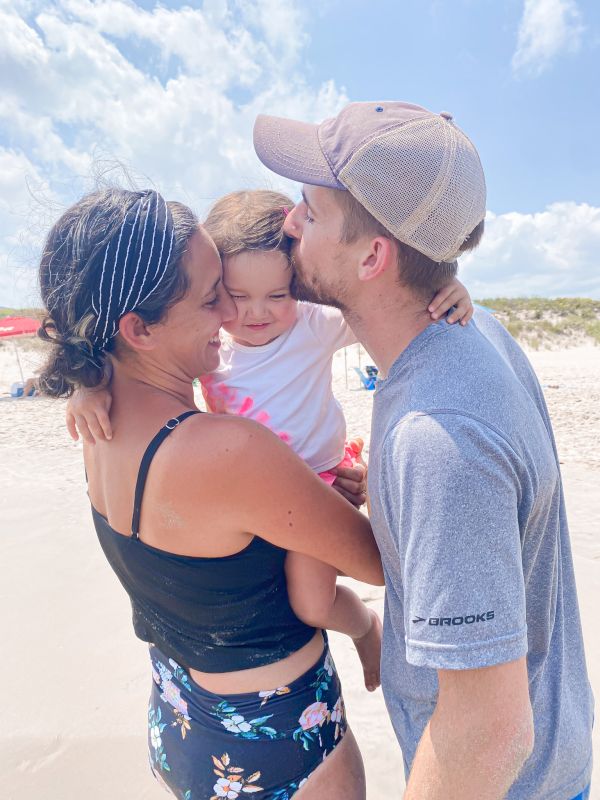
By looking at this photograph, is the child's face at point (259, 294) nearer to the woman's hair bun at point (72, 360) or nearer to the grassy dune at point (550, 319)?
the woman's hair bun at point (72, 360)

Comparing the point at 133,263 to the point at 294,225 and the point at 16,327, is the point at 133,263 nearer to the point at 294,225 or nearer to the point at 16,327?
the point at 294,225

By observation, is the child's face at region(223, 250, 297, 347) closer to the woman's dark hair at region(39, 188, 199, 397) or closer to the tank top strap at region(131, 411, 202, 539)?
the woman's dark hair at region(39, 188, 199, 397)

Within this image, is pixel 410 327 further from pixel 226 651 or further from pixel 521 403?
pixel 226 651

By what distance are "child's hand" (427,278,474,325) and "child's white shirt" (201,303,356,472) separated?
1056 millimetres

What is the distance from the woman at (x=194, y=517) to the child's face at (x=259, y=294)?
512 millimetres

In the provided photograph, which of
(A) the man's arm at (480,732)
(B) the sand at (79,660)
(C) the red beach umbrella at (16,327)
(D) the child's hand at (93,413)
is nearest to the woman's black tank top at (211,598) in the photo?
(D) the child's hand at (93,413)

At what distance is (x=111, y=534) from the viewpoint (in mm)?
1695

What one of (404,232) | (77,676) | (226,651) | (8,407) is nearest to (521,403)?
(404,232)

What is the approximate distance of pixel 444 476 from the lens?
1.14 m

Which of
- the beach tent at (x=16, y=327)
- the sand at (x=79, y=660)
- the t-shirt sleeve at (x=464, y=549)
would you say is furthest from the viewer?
the beach tent at (x=16, y=327)

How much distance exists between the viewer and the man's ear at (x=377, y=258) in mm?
1575

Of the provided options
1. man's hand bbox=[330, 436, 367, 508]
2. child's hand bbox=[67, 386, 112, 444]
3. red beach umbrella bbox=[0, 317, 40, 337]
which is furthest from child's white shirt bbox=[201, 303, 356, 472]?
red beach umbrella bbox=[0, 317, 40, 337]

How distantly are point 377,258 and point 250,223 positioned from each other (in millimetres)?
962

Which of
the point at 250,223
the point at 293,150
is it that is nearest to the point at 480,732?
the point at 293,150
